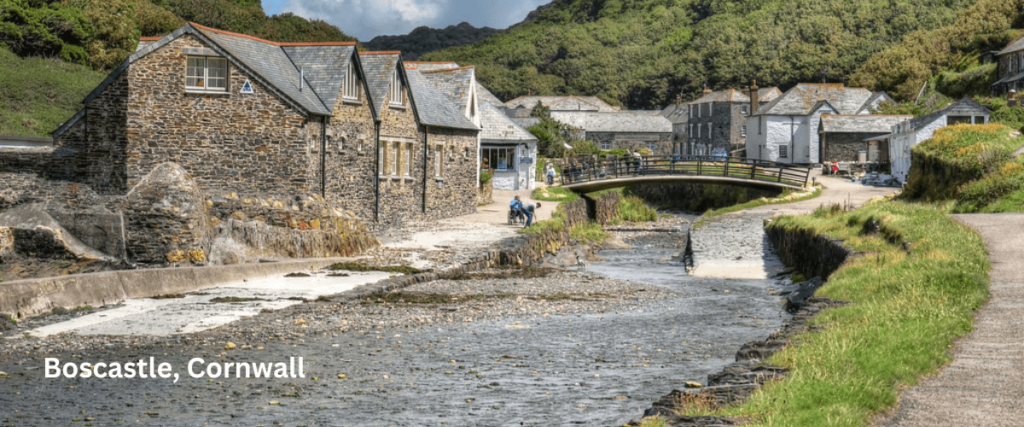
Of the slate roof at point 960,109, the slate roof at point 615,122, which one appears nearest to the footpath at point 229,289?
the slate roof at point 960,109

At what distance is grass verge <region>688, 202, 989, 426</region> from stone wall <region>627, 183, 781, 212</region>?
41.3m

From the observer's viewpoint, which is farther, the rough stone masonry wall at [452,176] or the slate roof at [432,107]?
the rough stone masonry wall at [452,176]

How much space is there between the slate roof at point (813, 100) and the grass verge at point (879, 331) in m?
69.5

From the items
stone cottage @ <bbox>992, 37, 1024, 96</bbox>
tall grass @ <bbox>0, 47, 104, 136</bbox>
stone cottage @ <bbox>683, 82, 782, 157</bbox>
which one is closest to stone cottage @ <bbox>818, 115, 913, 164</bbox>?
stone cottage @ <bbox>992, 37, 1024, 96</bbox>

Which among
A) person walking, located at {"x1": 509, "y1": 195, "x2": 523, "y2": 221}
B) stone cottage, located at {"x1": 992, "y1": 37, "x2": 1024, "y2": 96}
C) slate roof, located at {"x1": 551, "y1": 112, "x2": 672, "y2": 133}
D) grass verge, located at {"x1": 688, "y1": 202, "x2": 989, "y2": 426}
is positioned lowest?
grass verge, located at {"x1": 688, "y1": 202, "x2": 989, "y2": 426}

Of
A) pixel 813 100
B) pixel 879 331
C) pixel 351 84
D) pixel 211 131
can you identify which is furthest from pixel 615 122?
pixel 879 331

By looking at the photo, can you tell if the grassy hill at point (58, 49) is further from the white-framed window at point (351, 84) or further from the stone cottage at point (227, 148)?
the white-framed window at point (351, 84)

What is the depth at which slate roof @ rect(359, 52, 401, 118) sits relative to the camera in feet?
119

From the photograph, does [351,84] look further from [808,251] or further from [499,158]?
[499,158]

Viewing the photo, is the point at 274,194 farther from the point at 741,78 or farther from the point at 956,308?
the point at 741,78

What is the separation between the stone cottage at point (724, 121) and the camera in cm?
10856

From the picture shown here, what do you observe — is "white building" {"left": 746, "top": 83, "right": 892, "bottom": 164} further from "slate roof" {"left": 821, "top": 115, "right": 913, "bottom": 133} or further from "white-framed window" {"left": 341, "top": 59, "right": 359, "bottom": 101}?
"white-framed window" {"left": 341, "top": 59, "right": 359, "bottom": 101}

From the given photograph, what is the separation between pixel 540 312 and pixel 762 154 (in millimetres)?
74997

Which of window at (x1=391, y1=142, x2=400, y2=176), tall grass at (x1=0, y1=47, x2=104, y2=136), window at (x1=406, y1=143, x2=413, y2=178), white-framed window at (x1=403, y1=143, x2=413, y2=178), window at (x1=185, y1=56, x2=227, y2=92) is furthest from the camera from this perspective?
tall grass at (x1=0, y1=47, x2=104, y2=136)
